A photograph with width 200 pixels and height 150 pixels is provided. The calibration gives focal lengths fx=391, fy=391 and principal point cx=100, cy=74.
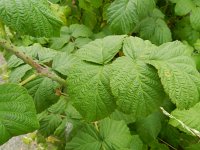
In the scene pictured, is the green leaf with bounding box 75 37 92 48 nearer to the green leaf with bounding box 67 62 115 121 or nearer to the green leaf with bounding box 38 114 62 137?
the green leaf with bounding box 38 114 62 137

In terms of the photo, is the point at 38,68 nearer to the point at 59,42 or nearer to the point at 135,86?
the point at 135,86

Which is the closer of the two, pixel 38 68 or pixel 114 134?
pixel 38 68

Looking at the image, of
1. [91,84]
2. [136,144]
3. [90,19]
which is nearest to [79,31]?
[90,19]

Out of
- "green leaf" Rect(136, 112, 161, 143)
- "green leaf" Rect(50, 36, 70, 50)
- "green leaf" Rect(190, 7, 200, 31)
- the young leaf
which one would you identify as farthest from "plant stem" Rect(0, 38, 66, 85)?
"green leaf" Rect(190, 7, 200, 31)

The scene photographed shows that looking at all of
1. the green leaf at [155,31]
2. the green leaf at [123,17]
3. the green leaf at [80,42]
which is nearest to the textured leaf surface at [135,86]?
the green leaf at [123,17]

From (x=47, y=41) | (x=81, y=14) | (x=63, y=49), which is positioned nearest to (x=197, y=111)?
(x=63, y=49)

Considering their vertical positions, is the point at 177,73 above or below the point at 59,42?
above

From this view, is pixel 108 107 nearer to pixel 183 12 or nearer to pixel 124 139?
pixel 124 139

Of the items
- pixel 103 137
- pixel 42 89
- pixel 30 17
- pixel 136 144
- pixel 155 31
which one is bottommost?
pixel 136 144
